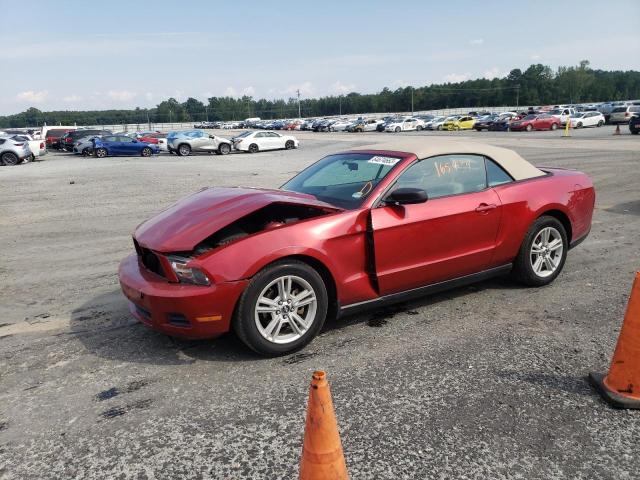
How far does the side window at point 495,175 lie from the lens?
5066 millimetres

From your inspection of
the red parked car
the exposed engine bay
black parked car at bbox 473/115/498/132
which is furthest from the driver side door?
black parked car at bbox 473/115/498/132

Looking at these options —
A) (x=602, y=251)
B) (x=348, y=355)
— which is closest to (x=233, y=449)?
(x=348, y=355)

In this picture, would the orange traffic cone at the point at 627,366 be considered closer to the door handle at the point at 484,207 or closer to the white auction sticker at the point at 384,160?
the door handle at the point at 484,207

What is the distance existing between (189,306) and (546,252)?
3.64 metres

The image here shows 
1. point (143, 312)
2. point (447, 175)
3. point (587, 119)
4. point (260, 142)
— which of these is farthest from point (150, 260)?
point (587, 119)

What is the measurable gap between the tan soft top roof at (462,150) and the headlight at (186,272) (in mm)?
2214

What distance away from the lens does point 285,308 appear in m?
3.89

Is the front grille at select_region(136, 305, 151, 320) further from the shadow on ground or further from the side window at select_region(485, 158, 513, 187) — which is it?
the side window at select_region(485, 158, 513, 187)

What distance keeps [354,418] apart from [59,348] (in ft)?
8.35

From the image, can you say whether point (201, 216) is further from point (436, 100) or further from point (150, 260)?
point (436, 100)

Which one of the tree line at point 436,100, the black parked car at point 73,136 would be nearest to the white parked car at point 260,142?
the black parked car at point 73,136

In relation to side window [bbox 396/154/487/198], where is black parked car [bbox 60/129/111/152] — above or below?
above

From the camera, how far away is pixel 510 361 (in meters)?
3.79

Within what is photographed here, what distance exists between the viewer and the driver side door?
169 inches
